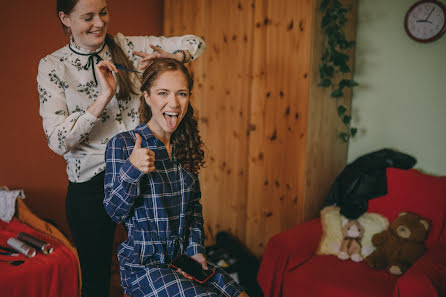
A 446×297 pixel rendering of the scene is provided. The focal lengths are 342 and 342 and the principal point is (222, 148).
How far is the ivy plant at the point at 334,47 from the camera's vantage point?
6.93 feet

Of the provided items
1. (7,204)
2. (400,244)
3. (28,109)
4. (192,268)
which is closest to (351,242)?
(400,244)

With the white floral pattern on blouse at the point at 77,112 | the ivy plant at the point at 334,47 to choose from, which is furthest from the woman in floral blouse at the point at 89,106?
the ivy plant at the point at 334,47

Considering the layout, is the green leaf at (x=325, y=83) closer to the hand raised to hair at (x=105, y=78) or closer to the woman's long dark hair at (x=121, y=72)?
the woman's long dark hair at (x=121, y=72)

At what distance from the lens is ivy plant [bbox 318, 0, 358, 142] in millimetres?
2111

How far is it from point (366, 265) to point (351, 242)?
0.14 metres

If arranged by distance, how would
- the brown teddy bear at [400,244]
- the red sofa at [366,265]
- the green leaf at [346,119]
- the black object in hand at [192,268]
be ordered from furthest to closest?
the green leaf at [346,119], the brown teddy bear at [400,244], the red sofa at [366,265], the black object in hand at [192,268]

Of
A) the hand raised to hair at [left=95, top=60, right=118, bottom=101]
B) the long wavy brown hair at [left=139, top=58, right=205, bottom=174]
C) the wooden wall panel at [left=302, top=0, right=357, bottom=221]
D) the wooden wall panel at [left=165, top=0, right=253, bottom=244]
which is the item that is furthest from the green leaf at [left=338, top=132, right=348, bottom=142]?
the hand raised to hair at [left=95, top=60, right=118, bottom=101]

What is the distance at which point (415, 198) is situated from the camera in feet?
6.72

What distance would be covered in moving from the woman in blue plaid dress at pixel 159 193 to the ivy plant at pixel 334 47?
1.18 m

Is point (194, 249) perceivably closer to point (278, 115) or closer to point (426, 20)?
point (278, 115)

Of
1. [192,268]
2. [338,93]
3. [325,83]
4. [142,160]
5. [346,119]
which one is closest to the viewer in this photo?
[142,160]

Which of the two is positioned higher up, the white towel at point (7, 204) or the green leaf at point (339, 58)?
the green leaf at point (339, 58)

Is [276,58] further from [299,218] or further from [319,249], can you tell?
[319,249]

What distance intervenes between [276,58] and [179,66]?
110 centimetres
